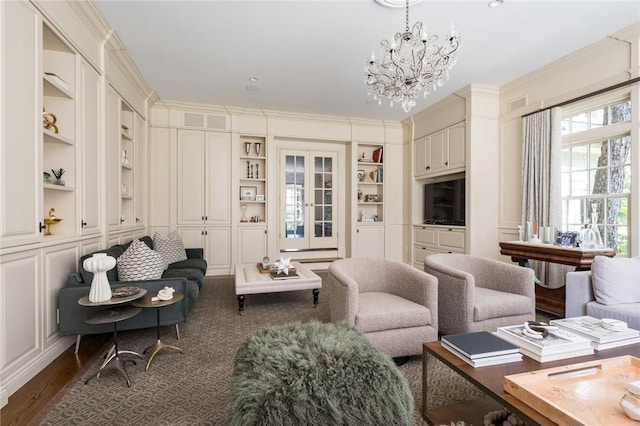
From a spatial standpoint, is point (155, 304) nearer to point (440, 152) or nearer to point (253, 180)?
point (253, 180)

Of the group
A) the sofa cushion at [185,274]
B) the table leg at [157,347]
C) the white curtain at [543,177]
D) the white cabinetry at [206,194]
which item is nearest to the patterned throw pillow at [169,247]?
the sofa cushion at [185,274]

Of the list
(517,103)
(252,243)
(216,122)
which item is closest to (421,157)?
(517,103)

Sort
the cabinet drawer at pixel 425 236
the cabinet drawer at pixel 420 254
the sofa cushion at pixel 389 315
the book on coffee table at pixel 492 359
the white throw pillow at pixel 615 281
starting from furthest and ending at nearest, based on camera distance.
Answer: the cabinet drawer at pixel 420 254 < the cabinet drawer at pixel 425 236 < the white throw pillow at pixel 615 281 < the sofa cushion at pixel 389 315 < the book on coffee table at pixel 492 359

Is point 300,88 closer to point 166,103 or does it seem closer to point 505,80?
point 166,103

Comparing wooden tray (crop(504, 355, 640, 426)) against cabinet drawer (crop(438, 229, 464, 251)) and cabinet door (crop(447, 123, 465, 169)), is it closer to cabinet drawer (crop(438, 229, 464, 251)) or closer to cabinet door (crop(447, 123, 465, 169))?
cabinet drawer (crop(438, 229, 464, 251))

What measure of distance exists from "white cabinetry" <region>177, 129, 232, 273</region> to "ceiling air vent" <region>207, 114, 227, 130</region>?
0.38 feet

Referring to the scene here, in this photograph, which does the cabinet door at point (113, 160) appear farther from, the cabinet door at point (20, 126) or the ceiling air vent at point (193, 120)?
the ceiling air vent at point (193, 120)

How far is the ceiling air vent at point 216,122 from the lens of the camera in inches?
209

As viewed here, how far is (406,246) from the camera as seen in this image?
6227 mm

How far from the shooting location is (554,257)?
3180 millimetres

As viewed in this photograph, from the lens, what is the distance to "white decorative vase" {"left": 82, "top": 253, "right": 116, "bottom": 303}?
2.04 metres

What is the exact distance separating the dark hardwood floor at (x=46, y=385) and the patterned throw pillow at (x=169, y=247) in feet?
4.88

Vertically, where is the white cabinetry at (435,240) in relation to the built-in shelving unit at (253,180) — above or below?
below

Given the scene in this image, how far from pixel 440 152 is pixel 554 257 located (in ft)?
8.13
